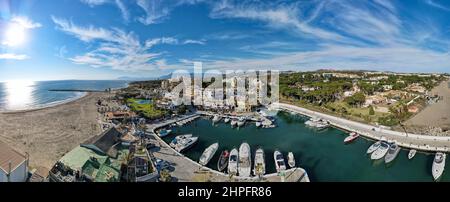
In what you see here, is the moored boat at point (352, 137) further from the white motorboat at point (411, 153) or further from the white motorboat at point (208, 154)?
the white motorboat at point (208, 154)

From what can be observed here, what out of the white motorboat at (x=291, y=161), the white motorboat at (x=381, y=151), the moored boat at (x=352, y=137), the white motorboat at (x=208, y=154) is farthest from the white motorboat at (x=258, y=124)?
the white motorboat at (x=381, y=151)

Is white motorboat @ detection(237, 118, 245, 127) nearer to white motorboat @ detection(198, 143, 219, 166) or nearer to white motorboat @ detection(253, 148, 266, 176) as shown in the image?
white motorboat @ detection(198, 143, 219, 166)

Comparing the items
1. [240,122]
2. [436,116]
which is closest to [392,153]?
[436,116]

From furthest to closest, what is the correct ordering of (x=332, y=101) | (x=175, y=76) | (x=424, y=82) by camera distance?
(x=332, y=101) < (x=424, y=82) < (x=175, y=76)

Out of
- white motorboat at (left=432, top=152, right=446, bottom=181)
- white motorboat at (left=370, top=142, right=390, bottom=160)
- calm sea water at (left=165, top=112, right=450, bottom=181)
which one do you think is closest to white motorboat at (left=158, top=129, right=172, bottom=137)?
calm sea water at (left=165, top=112, right=450, bottom=181)

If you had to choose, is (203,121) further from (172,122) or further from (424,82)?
(424,82)

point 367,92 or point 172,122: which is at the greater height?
point 367,92

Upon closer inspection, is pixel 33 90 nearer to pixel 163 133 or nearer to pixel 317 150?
pixel 163 133
